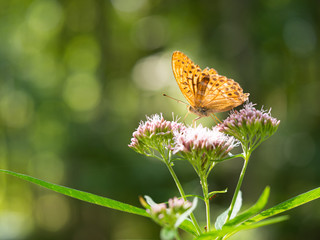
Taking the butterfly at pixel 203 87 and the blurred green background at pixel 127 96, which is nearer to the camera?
the butterfly at pixel 203 87

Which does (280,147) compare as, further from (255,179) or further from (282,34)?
(282,34)

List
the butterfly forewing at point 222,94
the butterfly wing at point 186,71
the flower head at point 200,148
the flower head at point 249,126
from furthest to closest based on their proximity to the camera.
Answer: the butterfly wing at point 186,71 < the butterfly forewing at point 222,94 < the flower head at point 249,126 < the flower head at point 200,148

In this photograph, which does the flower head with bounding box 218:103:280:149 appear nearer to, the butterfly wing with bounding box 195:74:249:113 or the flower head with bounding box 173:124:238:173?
the flower head with bounding box 173:124:238:173

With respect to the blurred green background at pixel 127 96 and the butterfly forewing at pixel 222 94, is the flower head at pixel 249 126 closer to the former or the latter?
the butterfly forewing at pixel 222 94

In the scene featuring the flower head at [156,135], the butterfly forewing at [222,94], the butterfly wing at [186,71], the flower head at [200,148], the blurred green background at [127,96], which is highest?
the blurred green background at [127,96]

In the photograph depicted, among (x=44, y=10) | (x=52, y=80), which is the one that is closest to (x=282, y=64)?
(x=52, y=80)

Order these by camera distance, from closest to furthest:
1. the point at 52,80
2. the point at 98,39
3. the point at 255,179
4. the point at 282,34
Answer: the point at 255,179, the point at 282,34, the point at 98,39, the point at 52,80

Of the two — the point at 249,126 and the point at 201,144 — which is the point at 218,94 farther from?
the point at 201,144

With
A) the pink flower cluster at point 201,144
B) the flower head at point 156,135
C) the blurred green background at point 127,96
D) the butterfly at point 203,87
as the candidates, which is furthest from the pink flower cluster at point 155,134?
the blurred green background at point 127,96
